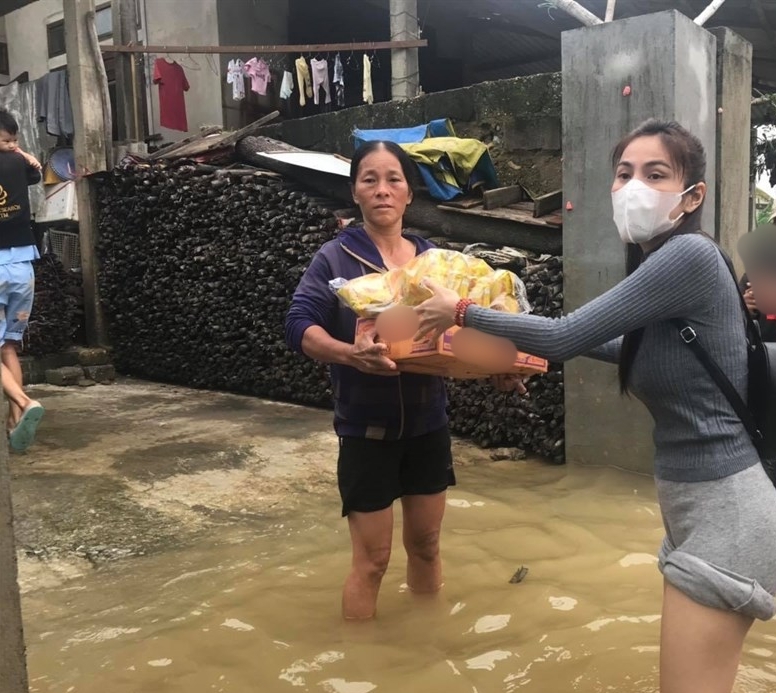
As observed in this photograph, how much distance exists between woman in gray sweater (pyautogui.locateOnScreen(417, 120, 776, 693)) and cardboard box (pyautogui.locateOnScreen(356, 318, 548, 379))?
1.27 ft

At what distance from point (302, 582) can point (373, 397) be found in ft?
4.40

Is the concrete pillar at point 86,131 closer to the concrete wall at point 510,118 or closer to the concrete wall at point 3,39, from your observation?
the concrete wall at point 510,118

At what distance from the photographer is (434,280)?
2.24 metres

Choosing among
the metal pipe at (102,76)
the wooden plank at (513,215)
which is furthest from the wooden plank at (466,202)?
the metal pipe at (102,76)

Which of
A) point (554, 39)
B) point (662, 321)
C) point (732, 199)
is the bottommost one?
point (662, 321)

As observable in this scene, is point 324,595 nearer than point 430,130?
Yes

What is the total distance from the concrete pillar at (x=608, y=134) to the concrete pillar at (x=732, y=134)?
90 millimetres

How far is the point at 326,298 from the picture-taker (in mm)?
2600

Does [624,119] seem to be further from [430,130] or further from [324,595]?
[324,595]

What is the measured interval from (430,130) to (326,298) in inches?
165

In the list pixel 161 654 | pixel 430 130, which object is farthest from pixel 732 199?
pixel 161 654

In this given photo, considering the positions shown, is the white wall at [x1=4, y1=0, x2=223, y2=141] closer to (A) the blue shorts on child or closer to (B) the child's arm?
(B) the child's arm

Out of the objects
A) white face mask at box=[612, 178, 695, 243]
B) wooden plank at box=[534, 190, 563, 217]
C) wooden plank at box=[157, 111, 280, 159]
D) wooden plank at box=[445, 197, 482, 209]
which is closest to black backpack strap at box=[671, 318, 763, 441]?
white face mask at box=[612, 178, 695, 243]

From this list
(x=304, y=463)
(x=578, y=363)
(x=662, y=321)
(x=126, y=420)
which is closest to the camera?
(x=662, y=321)
